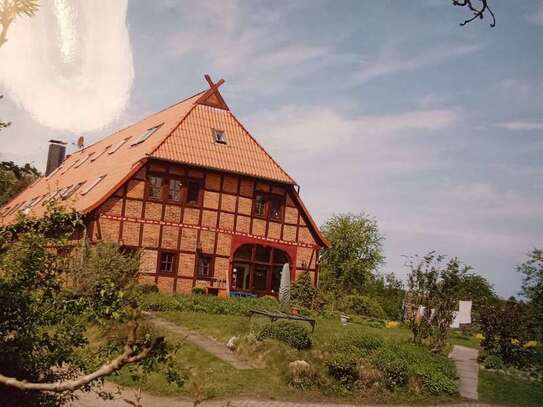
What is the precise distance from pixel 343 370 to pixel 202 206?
548 inches

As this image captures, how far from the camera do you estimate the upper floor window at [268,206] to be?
26578mm

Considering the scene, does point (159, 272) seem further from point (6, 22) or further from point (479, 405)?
point (6, 22)

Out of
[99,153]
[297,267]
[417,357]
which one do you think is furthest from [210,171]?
[417,357]

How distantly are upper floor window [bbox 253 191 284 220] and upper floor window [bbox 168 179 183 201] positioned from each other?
375 centimetres

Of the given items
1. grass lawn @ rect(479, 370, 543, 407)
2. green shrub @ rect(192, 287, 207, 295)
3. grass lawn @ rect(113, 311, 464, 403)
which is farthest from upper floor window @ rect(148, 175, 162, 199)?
grass lawn @ rect(479, 370, 543, 407)

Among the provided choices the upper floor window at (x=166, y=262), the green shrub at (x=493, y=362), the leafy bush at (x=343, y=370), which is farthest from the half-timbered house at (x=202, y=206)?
the leafy bush at (x=343, y=370)

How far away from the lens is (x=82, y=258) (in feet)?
56.3

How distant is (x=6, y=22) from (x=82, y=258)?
1545 cm

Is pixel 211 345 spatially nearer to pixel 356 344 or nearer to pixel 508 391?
pixel 356 344

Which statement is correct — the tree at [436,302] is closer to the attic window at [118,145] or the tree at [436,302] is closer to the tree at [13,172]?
the tree at [13,172]

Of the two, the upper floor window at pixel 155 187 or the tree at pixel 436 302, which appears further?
the upper floor window at pixel 155 187

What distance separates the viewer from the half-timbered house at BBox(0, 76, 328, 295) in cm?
2338

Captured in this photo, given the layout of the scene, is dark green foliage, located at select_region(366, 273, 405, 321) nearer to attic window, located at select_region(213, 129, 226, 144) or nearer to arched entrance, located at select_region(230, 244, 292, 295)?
arched entrance, located at select_region(230, 244, 292, 295)

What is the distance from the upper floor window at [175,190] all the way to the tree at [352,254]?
26322mm
